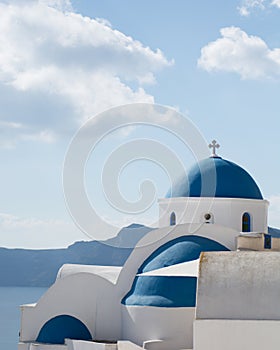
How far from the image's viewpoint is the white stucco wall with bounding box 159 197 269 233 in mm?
19859

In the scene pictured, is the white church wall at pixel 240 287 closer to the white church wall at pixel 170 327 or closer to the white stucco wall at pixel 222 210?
the white church wall at pixel 170 327

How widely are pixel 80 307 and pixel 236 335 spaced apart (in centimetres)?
644

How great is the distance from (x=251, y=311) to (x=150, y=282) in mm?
4121

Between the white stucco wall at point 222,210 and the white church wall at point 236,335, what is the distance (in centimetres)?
650

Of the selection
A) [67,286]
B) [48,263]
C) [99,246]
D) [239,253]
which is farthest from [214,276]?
[48,263]

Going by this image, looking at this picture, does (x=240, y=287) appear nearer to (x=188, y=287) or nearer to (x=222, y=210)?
(x=188, y=287)

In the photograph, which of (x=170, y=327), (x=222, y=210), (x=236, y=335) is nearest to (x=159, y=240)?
(x=222, y=210)

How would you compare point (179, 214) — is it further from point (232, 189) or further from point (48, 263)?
point (48, 263)

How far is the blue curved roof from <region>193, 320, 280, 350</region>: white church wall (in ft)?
8.41

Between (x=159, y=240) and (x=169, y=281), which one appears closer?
(x=169, y=281)

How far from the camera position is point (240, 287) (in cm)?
1355

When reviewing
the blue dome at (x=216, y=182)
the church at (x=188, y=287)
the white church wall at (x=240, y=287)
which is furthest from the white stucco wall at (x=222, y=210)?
the white church wall at (x=240, y=287)

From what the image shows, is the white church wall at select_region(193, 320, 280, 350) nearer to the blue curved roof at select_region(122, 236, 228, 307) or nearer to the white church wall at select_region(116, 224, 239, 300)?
the blue curved roof at select_region(122, 236, 228, 307)

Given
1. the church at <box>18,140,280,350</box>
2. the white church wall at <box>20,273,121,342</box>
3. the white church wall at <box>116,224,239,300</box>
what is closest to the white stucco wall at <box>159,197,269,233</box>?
the church at <box>18,140,280,350</box>
